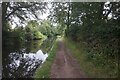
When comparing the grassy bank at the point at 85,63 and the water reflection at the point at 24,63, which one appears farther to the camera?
the water reflection at the point at 24,63

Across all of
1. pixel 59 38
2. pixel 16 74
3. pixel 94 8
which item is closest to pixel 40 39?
pixel 59 38

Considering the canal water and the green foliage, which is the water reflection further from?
the green foliage

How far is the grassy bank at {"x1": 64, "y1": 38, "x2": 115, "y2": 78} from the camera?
3307 millimetres

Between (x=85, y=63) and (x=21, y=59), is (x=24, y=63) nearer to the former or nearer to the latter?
(x=21, y=59)

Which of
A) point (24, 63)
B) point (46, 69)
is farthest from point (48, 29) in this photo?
point (24, 63)

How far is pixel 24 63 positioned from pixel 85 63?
4.05 ft

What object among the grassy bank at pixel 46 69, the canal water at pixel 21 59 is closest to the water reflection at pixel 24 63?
the canal water at pixel 21 59

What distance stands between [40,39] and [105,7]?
1334mm

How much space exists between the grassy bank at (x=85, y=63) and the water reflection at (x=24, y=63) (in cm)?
79

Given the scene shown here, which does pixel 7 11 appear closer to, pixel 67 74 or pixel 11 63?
pixel 11 63

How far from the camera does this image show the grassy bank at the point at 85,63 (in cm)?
331

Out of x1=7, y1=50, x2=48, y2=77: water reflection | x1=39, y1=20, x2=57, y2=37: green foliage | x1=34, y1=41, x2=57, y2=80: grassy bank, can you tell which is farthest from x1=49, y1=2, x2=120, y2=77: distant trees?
x1=7, y1=50, x2=48, y2=77: water reflection

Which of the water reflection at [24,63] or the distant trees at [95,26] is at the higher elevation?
the distant trees at [95,26]

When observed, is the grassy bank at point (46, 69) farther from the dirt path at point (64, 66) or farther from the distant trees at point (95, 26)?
the distant trees at point (95, 26)
